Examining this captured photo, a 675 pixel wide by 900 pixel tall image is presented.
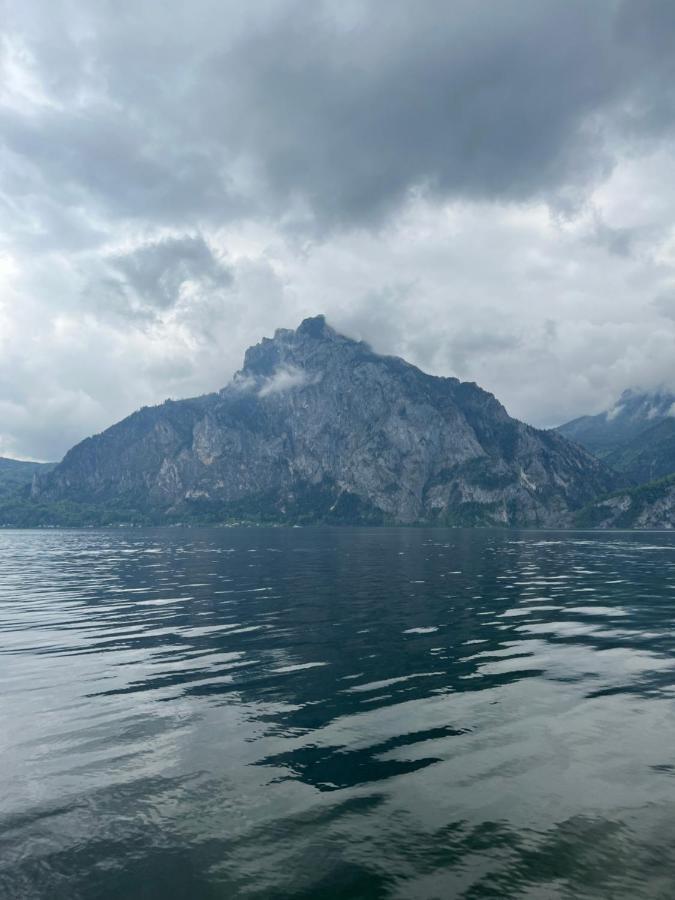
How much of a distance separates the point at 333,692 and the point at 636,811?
653 inches

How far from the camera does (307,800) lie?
1975 cm

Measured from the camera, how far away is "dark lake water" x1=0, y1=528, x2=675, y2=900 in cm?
1588

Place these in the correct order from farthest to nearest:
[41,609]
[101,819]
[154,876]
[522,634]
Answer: [41,609] → [522,634] → [101,819] → [154,876]

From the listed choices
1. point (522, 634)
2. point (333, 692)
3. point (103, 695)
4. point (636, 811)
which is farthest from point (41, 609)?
point (636, 811)

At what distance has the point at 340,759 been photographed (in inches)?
909

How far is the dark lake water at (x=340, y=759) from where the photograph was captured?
15.9 meters

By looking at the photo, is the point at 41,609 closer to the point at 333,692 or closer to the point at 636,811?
the point at 333,692

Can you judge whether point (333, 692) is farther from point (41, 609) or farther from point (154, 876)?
point (41, 609)

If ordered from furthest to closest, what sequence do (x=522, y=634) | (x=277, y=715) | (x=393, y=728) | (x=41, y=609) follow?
(x=41, y=609)
(x=522, y=634)
(x=277, y=715)
(x=393, y=728)

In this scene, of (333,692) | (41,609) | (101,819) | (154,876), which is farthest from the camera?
(41,609)

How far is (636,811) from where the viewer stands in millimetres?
19000

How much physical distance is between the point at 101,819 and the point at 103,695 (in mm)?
14454

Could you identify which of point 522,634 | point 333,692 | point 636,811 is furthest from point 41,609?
point 636,811

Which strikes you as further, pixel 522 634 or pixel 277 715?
pixel 522 634
